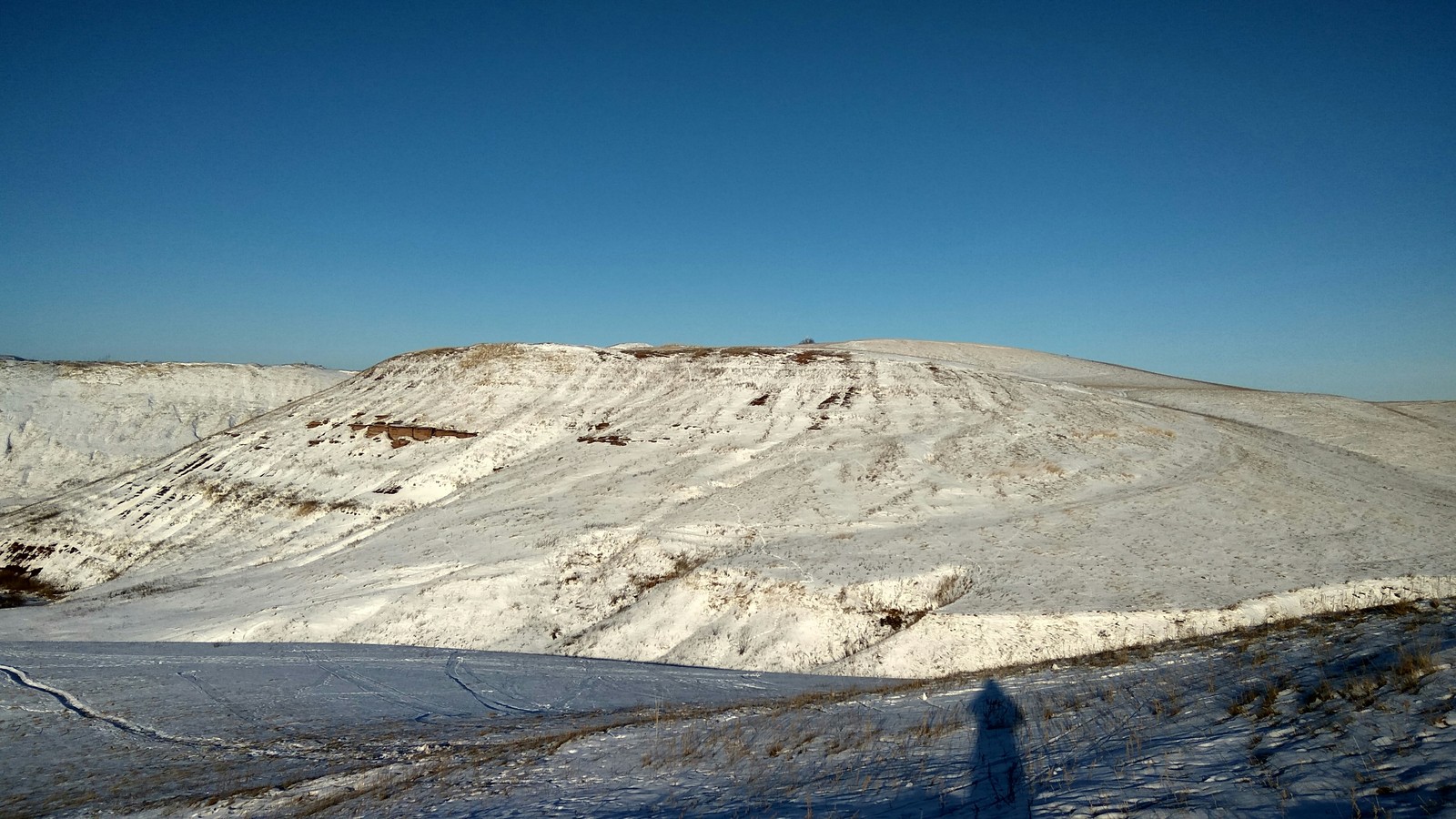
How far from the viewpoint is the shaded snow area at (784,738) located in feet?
17.3

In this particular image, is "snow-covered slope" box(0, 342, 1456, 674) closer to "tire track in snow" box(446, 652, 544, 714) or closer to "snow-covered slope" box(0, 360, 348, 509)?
"tire track in snow" box(446, 652, 544, 714)

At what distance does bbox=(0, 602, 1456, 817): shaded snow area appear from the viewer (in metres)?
5.26

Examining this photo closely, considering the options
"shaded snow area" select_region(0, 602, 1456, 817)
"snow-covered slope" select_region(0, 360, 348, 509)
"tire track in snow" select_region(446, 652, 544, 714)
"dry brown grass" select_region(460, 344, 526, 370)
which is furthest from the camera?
"snow-covered slope" select_region(0, 360, 348, 509)

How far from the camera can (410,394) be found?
29.8m

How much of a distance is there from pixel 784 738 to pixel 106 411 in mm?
46447

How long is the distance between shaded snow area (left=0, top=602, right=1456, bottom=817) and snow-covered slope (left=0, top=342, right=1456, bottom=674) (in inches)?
113

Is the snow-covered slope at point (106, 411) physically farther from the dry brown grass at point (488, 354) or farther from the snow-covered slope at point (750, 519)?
the dry brown grass at point (488, 354)

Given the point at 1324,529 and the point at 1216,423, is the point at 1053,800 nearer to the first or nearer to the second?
the point at 1324,529

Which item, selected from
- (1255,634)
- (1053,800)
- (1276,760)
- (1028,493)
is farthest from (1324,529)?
(1053,800)

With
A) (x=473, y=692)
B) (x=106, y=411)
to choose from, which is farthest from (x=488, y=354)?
(x=106, y=411)

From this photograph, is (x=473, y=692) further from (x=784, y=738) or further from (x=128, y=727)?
(x=784, y=738)

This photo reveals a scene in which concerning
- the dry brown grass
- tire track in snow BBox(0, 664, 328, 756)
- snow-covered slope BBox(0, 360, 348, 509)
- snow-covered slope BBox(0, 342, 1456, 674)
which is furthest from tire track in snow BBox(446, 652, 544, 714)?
snow-covered slope BBox(0, 360, 348, 509)

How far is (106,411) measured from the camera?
39.9 meters

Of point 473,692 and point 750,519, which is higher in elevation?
point 750,519
